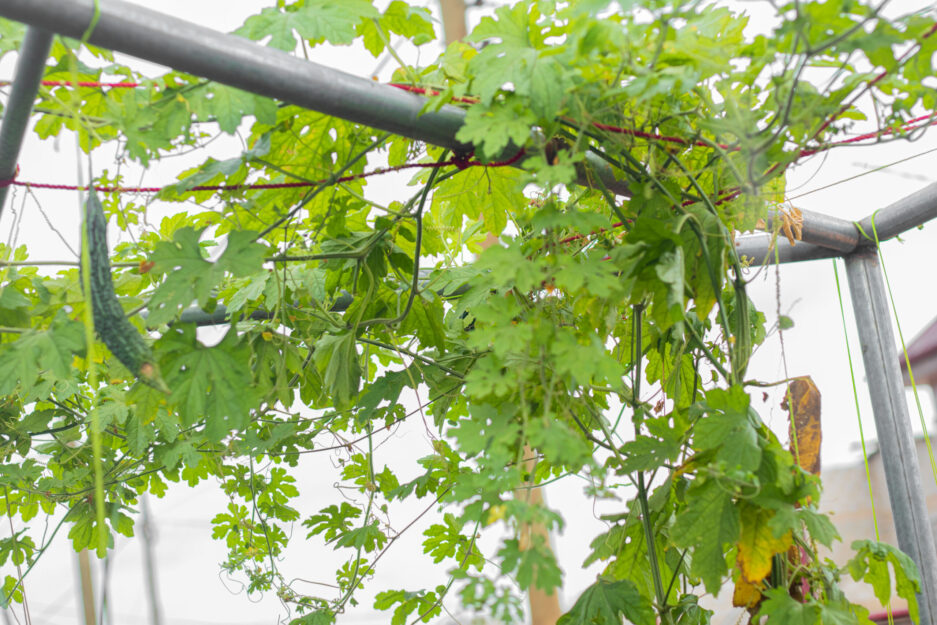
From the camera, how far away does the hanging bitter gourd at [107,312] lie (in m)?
0.80

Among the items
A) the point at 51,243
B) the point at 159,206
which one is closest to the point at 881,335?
the point at 159,206

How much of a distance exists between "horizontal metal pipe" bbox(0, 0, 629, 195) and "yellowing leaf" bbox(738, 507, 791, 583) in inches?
22.7

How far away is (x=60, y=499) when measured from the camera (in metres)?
1.67

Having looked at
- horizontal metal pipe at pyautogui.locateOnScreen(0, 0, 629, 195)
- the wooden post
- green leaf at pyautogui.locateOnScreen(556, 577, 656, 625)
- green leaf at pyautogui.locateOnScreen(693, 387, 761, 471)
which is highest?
the wooden post

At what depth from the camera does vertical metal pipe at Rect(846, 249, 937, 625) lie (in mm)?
1616

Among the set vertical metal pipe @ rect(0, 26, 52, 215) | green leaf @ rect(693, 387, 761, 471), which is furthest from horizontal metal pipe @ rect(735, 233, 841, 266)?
vertical metal pipe @ rect(0, 26, 52, 215)

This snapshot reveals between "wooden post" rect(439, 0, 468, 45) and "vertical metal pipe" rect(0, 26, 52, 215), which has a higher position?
"wooden post" rect(439, 0, 468, 45)

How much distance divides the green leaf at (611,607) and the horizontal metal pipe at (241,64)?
0.61 m

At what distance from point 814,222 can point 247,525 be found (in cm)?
151

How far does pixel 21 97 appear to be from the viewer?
2.49ft

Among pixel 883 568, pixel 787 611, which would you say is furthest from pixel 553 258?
pixel 883 568

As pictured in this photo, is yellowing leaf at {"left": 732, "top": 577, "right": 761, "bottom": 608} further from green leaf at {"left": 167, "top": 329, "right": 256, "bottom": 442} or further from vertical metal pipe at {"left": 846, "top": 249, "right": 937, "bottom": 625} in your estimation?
vertical metal pipe at {"left": 846, "top": 249, "right": 937, "bottom": 625}

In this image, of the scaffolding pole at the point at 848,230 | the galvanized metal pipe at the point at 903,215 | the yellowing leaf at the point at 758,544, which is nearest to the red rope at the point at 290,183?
the yellowing leaf at the point at 758,544

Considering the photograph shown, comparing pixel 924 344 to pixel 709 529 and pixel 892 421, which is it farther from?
pixel 709 529
